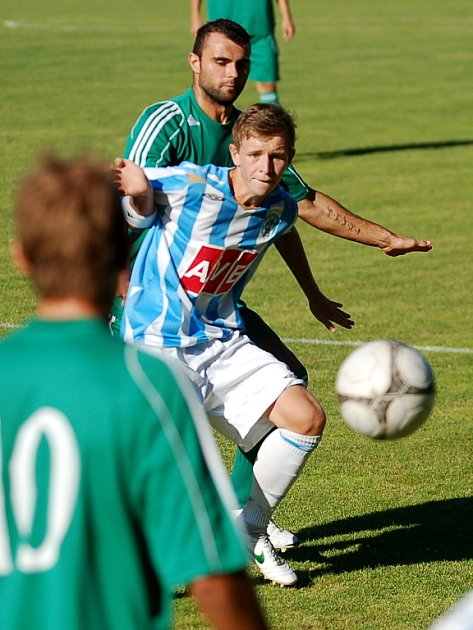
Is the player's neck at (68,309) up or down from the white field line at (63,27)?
up

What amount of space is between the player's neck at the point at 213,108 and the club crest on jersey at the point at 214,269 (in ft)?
3.08

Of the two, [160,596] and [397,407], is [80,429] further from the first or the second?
[397,407]

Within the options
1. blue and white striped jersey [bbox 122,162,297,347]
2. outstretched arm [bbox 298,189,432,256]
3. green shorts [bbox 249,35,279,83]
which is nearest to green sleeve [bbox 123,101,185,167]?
blue and white striped jersey [bbox 122,162,297,347]

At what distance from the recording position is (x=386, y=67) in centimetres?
2614

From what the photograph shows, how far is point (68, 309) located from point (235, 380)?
9.88 feet

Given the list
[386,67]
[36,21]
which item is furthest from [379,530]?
[36,21]

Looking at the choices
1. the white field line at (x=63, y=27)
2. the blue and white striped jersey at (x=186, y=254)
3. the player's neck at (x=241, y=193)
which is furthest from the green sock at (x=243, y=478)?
the white field line at (x=63, y=27)

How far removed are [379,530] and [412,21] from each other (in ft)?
100

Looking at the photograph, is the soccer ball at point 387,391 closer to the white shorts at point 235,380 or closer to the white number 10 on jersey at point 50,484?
the white shorts at point 235,380

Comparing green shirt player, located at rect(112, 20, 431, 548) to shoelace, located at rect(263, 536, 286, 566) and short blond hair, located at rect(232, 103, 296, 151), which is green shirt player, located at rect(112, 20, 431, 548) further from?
short blond hair, located at rect(232, 103, 296, 151)

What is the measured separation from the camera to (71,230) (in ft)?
7.95

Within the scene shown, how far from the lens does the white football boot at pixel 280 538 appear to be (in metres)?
5.98

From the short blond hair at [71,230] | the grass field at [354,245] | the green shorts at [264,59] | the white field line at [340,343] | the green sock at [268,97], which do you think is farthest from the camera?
the green sock at [268,97]

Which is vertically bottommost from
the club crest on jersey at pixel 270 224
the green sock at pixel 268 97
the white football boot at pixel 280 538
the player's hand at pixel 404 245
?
the green sock at pixel 268 97
